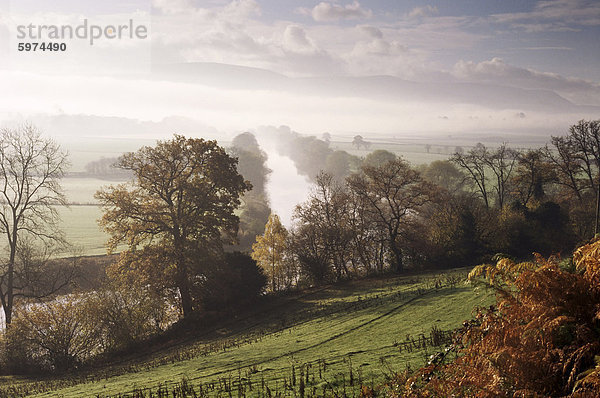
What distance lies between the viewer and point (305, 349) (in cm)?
1934

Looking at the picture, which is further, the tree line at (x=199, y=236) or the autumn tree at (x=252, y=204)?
the autumn tree at (x=252, y=204)

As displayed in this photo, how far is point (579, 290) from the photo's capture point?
21.5 ft

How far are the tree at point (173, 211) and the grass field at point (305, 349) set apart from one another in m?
5.90

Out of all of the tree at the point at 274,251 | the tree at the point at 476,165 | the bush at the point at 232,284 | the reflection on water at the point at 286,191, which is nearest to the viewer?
the bush at the point at 232,284

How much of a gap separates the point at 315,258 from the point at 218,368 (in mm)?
31279

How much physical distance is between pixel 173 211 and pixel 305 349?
21.7 metres

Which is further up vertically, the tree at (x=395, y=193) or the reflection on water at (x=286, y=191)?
the reflection on water at (x=286, y=191)

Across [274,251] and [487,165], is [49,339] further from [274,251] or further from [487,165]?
→ [487,165]

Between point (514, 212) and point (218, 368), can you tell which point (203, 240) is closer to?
point (218, 368)

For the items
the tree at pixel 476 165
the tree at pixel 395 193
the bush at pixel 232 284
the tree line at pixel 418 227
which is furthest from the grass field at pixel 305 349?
the tree at pixel 476 165

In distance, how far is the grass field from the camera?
12.8m

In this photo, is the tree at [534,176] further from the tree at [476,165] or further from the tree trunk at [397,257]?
the tree trunk at [397,257]

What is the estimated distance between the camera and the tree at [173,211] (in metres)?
35.4

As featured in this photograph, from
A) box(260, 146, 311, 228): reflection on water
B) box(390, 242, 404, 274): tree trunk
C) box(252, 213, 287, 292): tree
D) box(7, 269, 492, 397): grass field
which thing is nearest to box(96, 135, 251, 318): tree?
box(7, 269, 492, 397): grass field
